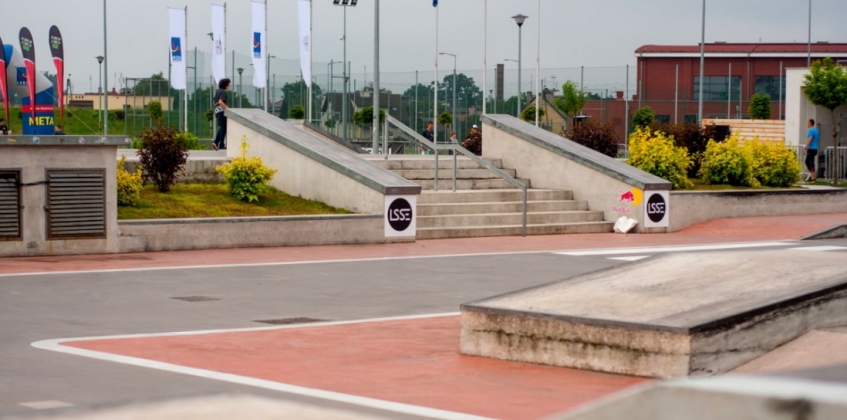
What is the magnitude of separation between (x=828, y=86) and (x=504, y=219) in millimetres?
17363

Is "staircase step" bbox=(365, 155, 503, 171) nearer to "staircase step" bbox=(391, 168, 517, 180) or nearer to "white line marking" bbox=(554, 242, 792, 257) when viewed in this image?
"staircase step" bbox=(391, 168, 517, 180)

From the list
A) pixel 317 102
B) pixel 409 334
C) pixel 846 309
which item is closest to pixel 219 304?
pixel 409 334

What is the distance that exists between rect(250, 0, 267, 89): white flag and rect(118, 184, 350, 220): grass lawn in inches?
698

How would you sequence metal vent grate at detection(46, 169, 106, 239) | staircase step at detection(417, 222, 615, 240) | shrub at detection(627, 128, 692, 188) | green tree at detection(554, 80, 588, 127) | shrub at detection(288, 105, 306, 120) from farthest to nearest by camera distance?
1. green tree at detection(554, 80, 588, 127)
2. shrub at detection(288, 105, 306, 120)
3. shrub at detection(627, 128, 692, 188)
4. staircase step at detection(417, 222, 615, 240)
5. metal vent grate at detection(46, 169, 106, 239)

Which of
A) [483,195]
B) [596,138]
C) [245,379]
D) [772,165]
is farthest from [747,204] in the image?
[245,379]

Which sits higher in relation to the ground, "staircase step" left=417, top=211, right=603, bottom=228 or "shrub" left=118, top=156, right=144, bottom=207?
"shrub" left=118, top=156, right=144, bottom=207

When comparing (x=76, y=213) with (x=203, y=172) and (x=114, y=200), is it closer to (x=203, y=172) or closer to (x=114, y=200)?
(x=114, y=200)

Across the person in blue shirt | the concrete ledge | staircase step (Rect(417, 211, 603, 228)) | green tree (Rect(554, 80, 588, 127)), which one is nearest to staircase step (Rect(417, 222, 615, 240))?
staircase step (Rect(417, 211, 603, 228))

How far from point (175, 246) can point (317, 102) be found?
26149 millimetres

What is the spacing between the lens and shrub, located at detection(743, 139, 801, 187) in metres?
24.2

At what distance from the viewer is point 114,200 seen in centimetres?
1545

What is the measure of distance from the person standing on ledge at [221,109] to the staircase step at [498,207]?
552 centimetres

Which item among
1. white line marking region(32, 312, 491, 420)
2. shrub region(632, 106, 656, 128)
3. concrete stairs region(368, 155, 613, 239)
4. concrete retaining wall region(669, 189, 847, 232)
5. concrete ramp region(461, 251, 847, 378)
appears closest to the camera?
white line marking region(32, 312, 491, 420)

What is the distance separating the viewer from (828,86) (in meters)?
32.6
